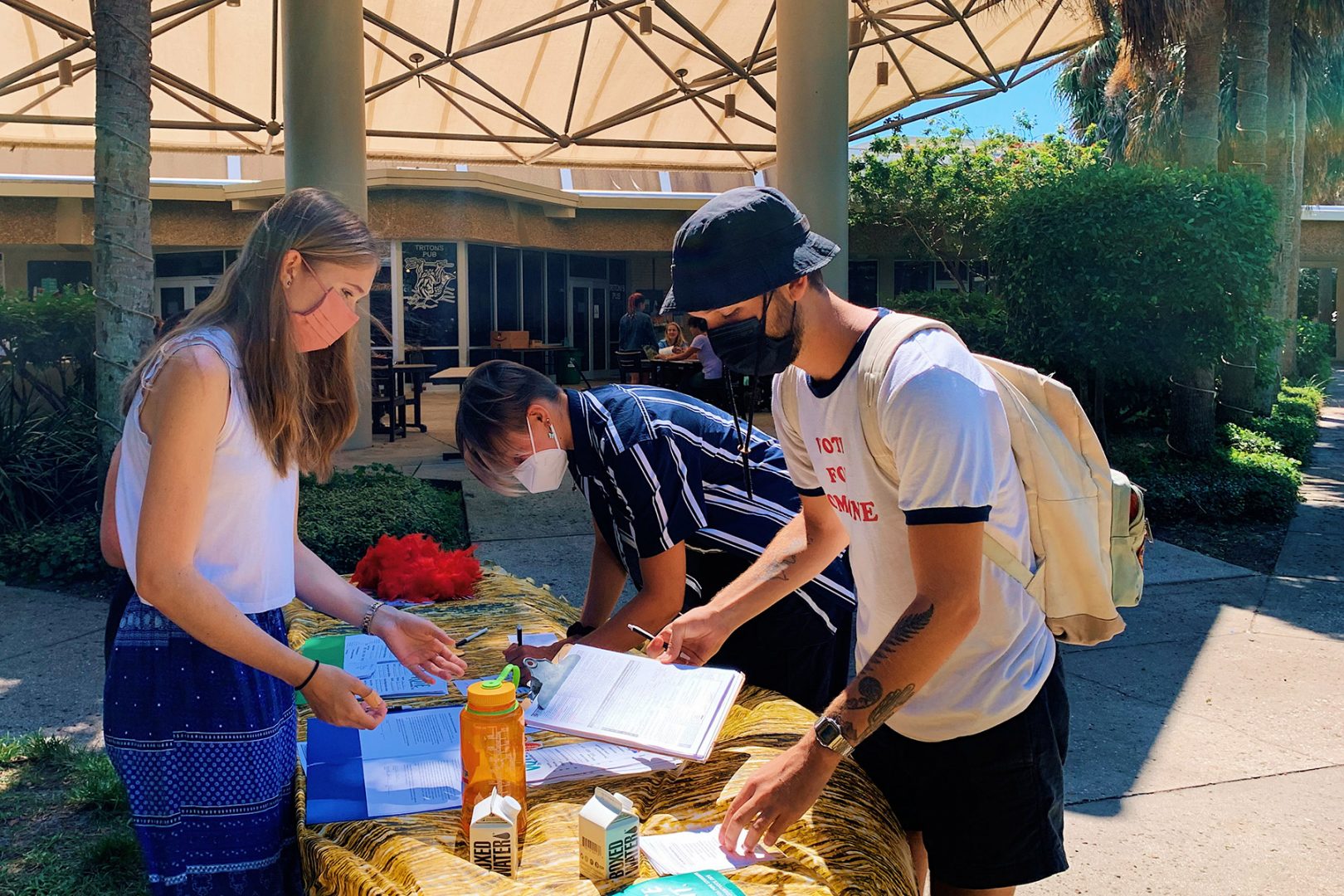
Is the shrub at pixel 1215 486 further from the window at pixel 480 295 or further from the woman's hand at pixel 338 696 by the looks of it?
the window at pixel 480 295

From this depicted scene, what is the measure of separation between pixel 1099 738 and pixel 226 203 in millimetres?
22370

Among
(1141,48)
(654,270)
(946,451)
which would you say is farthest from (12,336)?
(654,270)

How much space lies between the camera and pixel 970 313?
1580cm

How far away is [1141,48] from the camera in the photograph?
38.0ft

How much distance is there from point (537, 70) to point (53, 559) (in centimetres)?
1300

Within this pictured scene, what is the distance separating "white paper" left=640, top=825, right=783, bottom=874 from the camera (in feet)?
5.97

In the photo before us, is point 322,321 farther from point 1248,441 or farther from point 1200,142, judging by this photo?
point 1200,142

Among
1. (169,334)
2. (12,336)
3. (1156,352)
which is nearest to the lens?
(169,334)

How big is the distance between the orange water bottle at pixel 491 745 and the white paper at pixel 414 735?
38 cm

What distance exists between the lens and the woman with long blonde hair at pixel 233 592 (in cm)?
196

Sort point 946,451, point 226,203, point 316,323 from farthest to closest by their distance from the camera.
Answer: point 226,203
point 316,323
point 946,451

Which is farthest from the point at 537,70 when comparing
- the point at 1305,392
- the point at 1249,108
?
the point at 1305,392

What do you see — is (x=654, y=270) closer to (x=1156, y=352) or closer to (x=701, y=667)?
(x=1156, y=352)

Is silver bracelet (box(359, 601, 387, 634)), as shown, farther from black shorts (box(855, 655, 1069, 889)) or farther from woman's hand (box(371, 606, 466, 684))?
black shorts (box(855, 655, 1069, 889))
